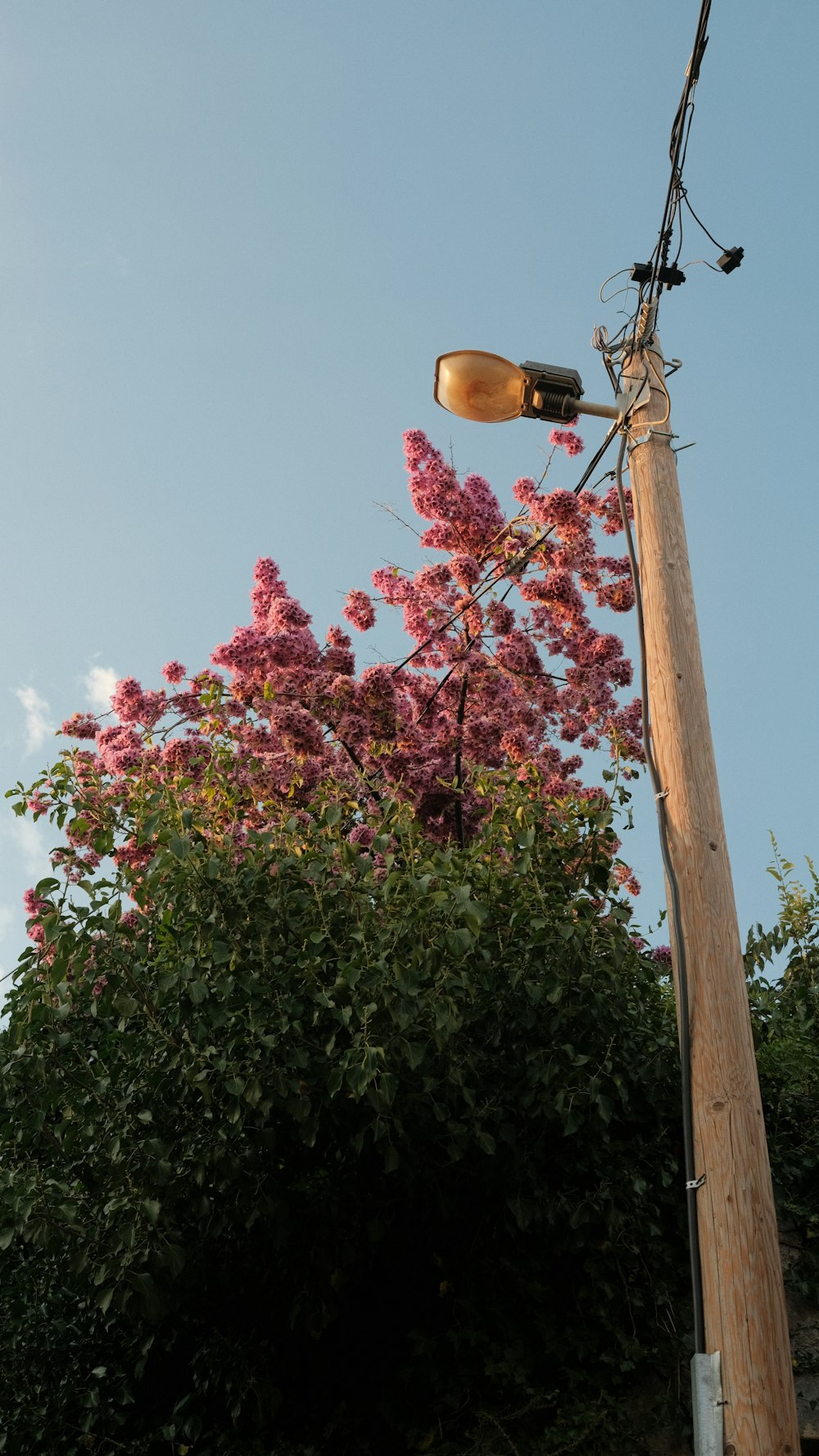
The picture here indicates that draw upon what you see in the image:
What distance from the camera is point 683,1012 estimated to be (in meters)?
3.02

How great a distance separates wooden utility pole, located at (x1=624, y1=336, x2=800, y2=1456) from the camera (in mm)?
2617

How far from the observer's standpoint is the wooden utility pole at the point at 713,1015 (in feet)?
8.59

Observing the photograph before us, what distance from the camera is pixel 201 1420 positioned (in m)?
4.06

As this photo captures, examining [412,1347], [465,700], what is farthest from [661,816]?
[465,700]

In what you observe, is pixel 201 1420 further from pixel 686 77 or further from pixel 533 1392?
pixel 686 77

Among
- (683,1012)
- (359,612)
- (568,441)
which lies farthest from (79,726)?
(683,1012)

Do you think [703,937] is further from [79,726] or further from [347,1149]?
[79,726]

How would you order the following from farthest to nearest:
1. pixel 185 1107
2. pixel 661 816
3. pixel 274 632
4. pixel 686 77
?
pixel 274 632 < pixel 686 77 < pixel 185 1107 < pixel 661 816

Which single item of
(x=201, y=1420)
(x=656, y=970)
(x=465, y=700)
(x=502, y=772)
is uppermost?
(x=465, y=700)

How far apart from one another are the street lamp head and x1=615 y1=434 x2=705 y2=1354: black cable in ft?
2.05

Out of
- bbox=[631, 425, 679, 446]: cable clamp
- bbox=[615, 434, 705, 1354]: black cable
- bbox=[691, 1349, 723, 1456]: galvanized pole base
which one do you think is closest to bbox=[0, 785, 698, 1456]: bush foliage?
bbox=[615, 434, 705, 1354]: black cable

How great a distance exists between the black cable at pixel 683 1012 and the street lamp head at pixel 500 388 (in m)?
0.63

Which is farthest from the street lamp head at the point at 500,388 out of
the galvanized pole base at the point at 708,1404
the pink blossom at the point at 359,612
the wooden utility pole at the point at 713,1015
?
the pink blossom at the point at 359,612

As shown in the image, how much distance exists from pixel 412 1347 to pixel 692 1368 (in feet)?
5.49
